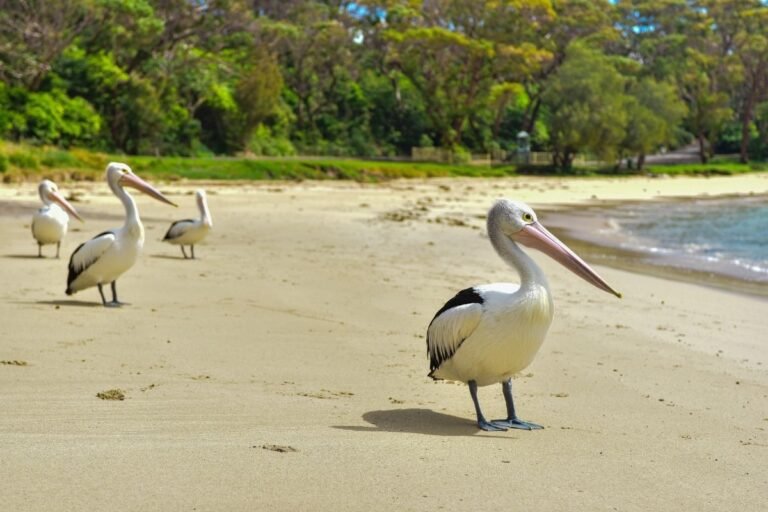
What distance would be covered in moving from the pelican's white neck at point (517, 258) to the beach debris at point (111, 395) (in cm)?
206

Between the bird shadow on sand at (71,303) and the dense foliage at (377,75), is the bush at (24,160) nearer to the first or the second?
the dense foliage at (377,75)

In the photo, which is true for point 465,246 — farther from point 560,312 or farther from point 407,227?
point 560,312

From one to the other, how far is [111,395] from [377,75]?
5679 centimetres

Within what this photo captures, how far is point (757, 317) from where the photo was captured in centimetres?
978

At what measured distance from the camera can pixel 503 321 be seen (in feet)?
16.2

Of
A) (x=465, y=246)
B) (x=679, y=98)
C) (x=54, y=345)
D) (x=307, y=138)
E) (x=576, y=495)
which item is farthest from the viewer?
(x=679, y=98)

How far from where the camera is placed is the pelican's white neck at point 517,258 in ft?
16.5

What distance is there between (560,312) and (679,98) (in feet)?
209

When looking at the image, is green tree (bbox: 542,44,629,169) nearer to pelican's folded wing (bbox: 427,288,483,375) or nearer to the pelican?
the pelican

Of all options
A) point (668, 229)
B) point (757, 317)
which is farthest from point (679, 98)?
point (757, 317)

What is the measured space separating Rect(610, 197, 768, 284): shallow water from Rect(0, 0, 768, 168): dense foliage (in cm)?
1973

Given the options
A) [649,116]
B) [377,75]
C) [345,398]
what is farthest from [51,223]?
[377,75]

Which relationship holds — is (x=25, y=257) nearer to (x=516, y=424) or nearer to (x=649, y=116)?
(x=516, y=424)

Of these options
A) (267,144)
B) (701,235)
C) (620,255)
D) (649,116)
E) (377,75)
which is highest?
(377,75)
